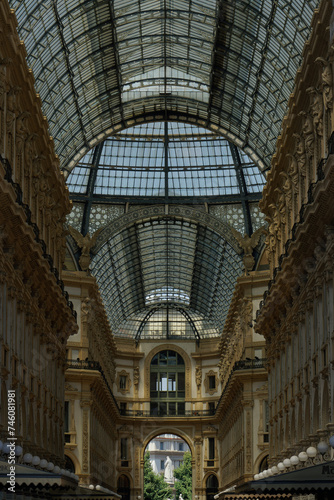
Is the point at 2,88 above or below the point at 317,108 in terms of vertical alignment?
above

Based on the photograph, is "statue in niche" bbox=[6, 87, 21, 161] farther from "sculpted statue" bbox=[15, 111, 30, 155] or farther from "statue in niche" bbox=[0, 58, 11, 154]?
"sculpted statue" bbox=[15, 111, 30, 155]

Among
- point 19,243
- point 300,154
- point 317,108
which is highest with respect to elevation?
point 300,154

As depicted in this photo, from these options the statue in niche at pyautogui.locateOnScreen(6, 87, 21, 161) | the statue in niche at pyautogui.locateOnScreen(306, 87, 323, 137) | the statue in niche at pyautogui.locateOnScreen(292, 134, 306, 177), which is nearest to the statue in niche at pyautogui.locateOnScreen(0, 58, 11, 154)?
the statue in niche at pyautogui.locateOnScreen(6, 87, 21, 161)

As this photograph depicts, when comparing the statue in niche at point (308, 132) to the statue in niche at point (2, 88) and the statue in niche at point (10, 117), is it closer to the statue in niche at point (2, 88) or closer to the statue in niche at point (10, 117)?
the statue in niche at point (10, 117)

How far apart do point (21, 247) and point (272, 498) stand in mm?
16444

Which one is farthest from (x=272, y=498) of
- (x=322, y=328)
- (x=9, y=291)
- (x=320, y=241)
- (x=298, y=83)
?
(x=298, y=83)

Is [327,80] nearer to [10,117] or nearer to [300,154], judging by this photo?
[300,154]

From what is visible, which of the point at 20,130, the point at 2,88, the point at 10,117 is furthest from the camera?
the point at 20,130

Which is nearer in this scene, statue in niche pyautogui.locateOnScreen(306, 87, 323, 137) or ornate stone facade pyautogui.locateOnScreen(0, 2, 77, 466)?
ornate stone facade pyautogui.locateOnScreen(0, 2, 77, 466)

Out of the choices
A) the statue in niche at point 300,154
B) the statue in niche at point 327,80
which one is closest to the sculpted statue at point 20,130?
the statue in niche at point 300,154

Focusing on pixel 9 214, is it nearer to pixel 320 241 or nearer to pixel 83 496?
pixel 320 241

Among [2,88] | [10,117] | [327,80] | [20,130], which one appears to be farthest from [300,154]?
[2,88]

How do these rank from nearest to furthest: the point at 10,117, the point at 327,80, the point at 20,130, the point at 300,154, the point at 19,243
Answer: the point at 327,80
the point at 10,117
the point at 19,243
the point at 20,130
the point at 300,154

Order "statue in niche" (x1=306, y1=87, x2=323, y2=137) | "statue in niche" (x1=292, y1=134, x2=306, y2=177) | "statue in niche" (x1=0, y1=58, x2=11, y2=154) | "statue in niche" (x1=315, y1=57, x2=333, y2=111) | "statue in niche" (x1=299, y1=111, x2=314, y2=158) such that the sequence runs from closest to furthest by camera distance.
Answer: "statue in niche" (x1=315, y1=57, x2=333, y2=111) < "statue in niche" (x1=0, y1=58, x2=11, y2=154) < "statue in niche" (x1=306, y1=87, x2=323, y2=137) < "statue in niche" (x1=299, y1=111, x2=314, y2=158) < "statue in niche" (x1=292, y1=134, x2=306, y2=177)
